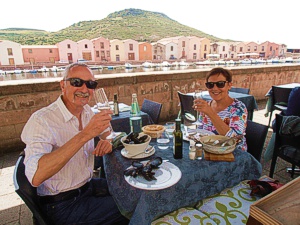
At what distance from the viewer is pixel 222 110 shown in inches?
87.4

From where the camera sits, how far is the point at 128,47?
182 feet

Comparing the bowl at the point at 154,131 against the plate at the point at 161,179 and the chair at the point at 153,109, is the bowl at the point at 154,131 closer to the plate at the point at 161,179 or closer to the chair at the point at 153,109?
the plate at the point at 161,179

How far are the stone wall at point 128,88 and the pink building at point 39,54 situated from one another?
49.5 meters

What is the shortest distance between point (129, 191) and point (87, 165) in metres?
0.60

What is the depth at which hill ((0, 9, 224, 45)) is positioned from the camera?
71.4 meters

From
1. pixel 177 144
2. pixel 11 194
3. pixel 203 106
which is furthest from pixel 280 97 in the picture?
pixel 11 194

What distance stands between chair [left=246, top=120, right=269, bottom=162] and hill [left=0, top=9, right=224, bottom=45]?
7187cm

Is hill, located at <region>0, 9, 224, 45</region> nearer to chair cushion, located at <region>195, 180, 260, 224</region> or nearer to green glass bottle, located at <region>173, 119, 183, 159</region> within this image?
green glass bottle, located at <region>173, 119, 183, 159</region>

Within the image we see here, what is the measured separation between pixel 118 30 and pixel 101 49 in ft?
99.4

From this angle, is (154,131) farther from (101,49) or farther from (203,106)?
(101,49)

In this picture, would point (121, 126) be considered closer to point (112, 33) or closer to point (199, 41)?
point (199, 41)

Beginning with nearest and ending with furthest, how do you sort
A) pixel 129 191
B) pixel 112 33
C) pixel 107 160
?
pixel 129 191 < pixel 107 160 < pixel 112 33

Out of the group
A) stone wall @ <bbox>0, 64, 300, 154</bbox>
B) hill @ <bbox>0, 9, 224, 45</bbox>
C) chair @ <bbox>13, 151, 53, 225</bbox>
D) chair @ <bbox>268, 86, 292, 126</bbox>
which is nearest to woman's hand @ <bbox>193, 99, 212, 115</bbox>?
chair @ <bbox>13, 151, 53, 225</bbox>

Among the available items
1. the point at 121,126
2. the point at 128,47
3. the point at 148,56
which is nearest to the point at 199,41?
the point at 148,56
